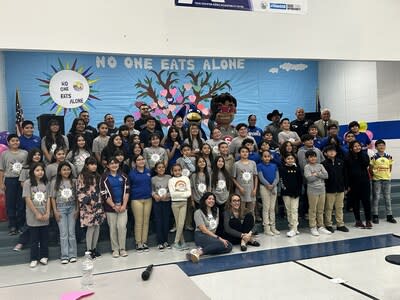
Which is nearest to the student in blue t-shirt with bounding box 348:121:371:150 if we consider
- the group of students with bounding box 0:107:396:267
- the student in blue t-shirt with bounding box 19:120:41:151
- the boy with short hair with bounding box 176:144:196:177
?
the group of students with bounding box 0:107:396:267

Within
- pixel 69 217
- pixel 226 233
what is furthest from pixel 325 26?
pixel 69 217

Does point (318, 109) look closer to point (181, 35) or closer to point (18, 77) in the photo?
point (181, 35)

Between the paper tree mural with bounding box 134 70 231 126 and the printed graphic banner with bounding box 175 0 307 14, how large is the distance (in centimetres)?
242

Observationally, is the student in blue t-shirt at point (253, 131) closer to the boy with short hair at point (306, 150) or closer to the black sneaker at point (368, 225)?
the boy with short hair at point (306, 150)

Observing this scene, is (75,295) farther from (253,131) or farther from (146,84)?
(146,84)

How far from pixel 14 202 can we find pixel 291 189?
361cm

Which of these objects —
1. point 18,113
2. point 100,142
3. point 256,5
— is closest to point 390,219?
point 256,5

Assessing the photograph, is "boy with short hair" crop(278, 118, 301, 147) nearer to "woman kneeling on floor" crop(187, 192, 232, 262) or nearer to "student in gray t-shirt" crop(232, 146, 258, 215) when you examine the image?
"student in gray t-shirt" crop(232, 146, 258, 215)

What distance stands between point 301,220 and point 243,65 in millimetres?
4220

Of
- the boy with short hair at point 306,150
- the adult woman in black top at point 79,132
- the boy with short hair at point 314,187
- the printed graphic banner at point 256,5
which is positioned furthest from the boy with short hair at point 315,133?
the adult woman in black top at point 79,132

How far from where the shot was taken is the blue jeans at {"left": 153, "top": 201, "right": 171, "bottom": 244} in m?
4.84

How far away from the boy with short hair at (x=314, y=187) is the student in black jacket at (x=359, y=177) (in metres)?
0.61

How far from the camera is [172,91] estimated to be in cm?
816

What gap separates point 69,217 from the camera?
446 centimetres
